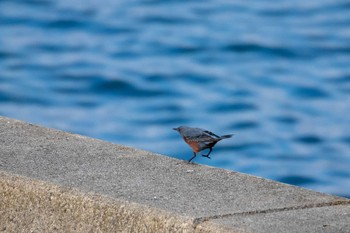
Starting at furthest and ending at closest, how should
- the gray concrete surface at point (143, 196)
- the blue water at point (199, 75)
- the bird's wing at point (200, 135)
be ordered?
the blue water at point (199, 75)
the bird's wing at point (200, 135)
the gray concrete surface at point (143, 196)

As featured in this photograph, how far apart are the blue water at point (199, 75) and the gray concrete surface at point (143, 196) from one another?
7.14 m

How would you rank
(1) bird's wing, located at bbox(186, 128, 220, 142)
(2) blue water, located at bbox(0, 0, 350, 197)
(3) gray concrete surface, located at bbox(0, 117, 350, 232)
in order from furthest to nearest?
(2) blue water, located at bbox(0, 0, 350, 197) → (1) bird's wing, located at bbox(186, 128, 220, 142) → (3) gray concrete surface, located at bbox(0, 117, 350, 232)

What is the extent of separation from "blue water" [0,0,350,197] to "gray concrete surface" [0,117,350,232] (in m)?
7.14

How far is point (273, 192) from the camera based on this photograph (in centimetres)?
388

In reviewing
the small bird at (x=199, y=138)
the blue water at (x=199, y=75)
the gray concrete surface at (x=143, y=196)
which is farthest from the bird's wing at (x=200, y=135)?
the blue water at (x=199, y=75)

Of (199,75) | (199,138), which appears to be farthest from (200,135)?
A: (199,75)

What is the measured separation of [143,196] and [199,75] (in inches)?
509

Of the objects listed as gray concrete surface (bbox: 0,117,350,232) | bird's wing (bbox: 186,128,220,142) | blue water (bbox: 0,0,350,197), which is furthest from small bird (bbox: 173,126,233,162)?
blue water (bbox: 0,0,350,197)

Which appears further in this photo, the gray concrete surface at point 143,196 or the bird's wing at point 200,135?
the bird's wing at point 200,135

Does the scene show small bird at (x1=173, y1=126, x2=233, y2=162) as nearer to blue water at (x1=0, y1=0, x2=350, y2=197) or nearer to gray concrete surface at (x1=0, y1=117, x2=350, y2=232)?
gray concrete surface at (x1=0, y1=117, x2=350, y2=232)

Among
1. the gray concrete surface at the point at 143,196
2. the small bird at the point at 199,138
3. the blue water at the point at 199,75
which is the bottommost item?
the blue water at the point at 199,75

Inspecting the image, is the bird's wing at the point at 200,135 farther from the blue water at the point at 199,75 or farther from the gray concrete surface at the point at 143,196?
the blue water at the point at 199,75

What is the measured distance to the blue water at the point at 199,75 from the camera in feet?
43.5

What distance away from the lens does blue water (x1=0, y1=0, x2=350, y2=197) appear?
1326 centimetres
